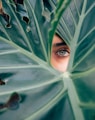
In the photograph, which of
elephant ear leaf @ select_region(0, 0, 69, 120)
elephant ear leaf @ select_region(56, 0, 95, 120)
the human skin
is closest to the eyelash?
the human skin

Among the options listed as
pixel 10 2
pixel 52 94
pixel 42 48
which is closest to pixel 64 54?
pixel 10 2

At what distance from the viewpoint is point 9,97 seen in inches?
27.9

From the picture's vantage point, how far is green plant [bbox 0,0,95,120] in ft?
2.10

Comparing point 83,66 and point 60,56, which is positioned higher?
point 60,56

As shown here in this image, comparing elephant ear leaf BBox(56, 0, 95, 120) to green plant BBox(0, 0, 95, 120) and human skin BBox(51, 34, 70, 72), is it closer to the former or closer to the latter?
green plant BBox(0, 0, 95, 120)

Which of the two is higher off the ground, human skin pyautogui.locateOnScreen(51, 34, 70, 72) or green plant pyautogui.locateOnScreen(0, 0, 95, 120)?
human skin pyautogui.locateOnScreen(51, 34, 70, 72)

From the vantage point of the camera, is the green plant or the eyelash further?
the eyelash

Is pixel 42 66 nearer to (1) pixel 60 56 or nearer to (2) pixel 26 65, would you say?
(2) pixel 26 65

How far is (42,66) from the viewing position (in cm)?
84

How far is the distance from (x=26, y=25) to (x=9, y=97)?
12.8 inches

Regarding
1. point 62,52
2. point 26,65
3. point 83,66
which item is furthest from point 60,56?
point 83,66

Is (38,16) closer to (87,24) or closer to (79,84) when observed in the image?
(87,24)

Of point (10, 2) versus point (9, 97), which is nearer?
point (9, 97)

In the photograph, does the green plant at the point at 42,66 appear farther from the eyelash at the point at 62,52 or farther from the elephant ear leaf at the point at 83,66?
the eyelash at the point at 62,52
